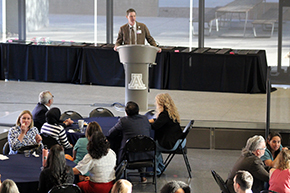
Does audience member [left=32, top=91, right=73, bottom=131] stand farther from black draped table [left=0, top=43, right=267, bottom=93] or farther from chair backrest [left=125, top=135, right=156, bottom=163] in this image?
black draped table [left=0, top=43, right=267, bottom=93]

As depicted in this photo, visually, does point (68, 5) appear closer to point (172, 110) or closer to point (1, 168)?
point (172, 110)

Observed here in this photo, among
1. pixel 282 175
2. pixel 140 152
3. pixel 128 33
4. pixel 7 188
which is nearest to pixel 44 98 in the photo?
pixel 140 152

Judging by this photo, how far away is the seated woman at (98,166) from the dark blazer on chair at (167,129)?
1610 mm

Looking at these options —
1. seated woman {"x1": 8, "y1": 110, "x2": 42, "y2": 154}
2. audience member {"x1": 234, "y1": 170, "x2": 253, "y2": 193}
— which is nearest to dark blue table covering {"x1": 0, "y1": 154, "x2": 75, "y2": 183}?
seated woman {"x1": 8, "y1": 110, "x2": 42, "y2": 154}

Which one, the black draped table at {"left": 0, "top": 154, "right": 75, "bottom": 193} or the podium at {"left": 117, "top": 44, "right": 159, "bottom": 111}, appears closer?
the black draped table at {"left": 0, "top": 154, "right": 75, "bottom": 193}

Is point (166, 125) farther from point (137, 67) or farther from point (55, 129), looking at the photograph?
point (137, 67)

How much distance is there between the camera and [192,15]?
12.3 meters

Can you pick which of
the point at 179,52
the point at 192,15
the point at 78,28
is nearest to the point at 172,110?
the point at 179,52

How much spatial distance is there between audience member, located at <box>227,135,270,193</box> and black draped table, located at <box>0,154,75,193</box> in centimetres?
168

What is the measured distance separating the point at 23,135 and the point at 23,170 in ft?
3.29

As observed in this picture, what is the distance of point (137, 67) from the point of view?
7.51m

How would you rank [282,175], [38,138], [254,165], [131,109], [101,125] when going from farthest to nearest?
[101,125] < [131,109] < [38,138] < [254,165] < [282,175]

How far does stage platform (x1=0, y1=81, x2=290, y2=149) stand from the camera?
7113mm

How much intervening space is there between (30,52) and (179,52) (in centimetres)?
391
